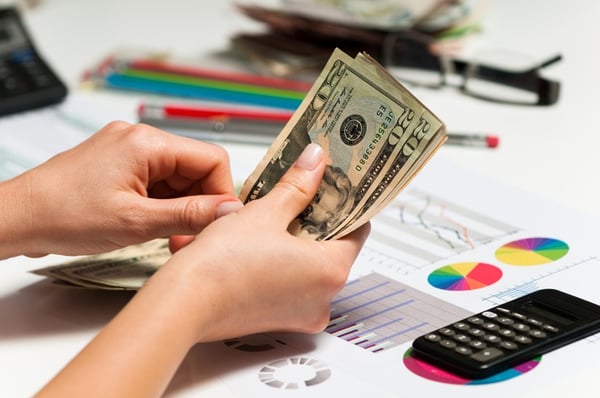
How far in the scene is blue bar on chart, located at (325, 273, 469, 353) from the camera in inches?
28.5

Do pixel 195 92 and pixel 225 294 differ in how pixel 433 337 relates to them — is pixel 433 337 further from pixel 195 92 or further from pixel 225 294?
pixel 195 92

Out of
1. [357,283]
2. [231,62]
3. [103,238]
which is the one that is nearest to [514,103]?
[231,62]

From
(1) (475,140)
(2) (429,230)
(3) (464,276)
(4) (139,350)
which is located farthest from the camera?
(1) (475,140)

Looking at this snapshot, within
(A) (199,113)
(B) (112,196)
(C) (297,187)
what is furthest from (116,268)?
(A) (199,113)

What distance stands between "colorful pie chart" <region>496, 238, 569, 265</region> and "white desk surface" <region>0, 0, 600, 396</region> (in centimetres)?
9

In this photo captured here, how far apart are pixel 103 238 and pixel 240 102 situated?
568mm

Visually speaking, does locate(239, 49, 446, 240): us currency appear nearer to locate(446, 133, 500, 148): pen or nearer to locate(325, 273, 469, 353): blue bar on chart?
locate(325, 273, 469, 353): blue bar on chart

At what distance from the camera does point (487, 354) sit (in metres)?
0.66

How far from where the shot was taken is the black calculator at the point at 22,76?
4.16 feet

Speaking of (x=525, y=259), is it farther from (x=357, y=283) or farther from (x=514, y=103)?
(x=514, y=103)

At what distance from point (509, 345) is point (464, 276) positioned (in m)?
0.15

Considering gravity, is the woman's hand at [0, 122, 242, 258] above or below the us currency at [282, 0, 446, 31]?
below

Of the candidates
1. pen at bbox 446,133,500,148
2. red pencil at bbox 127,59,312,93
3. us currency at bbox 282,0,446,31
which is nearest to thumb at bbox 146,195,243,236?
pen at bbox 446,133,500,148

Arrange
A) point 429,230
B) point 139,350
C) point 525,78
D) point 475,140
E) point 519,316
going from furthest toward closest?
point 525,78 < point 475,140 < point 429,230 < point 519,316 < point 139,350
